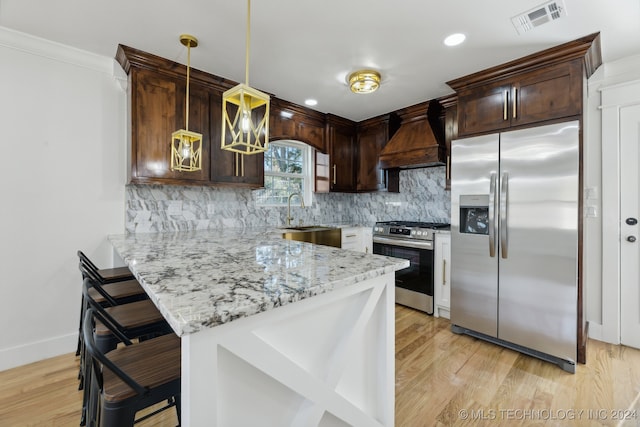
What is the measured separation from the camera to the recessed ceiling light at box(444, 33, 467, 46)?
208 cm

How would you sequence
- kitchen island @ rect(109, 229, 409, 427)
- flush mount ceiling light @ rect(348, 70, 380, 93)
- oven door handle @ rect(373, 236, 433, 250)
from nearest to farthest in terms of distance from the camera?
kitchen island @ rect(109, 229, 409, 427), flush mount ceiling light @ rect(348, 70, 380, 93), oven door handle @ rect(373, 236, 433, 250)

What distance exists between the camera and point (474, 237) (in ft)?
8.60

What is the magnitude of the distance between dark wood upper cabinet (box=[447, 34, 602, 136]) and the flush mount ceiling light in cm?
77

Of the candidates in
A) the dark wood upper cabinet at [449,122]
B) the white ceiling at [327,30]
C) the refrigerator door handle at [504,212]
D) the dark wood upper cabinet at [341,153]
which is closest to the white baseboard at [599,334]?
the refrigerator door handle at [504,212]

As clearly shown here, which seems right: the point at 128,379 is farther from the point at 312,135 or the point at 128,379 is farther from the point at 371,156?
the point at 371,156

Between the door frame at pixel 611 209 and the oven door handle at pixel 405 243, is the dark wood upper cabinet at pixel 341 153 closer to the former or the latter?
the oven door handle at pixel 405 243

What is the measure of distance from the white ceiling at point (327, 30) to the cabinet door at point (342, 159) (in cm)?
134

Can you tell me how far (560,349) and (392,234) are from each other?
71.5 inches

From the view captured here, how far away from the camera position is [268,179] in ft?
12.3

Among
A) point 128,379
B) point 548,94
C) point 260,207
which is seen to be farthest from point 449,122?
point 128,379

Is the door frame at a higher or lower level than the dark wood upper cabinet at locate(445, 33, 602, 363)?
lower

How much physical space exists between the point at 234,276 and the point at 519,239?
2.36m

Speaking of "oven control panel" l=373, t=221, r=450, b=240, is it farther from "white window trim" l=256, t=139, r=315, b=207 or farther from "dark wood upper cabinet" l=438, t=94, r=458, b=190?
"white window trim" l=256, t=139, r=315, b=207

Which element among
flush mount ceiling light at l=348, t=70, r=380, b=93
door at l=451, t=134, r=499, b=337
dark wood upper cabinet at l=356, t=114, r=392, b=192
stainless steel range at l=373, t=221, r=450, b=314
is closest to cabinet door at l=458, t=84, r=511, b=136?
door at l=451, t=134, r=499, b=337
